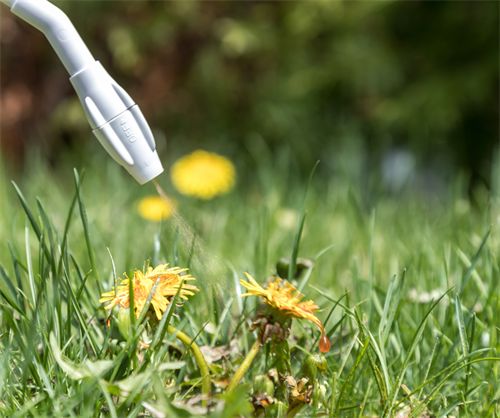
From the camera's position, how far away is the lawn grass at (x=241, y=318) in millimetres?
623

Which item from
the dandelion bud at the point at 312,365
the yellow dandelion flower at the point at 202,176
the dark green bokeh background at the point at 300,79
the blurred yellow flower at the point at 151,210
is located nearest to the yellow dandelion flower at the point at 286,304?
the dandelion bud at the point at 312,365

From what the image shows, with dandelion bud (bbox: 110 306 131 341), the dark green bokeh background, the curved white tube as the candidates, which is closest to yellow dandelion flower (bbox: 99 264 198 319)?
dandelion bud (bbox: 110 306 131 341)

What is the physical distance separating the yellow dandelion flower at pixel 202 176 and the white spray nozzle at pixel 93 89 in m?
1.31

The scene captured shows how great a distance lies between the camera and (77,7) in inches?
114

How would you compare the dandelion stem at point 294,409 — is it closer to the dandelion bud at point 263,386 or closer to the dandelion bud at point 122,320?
the dandelion bud at point 263,386

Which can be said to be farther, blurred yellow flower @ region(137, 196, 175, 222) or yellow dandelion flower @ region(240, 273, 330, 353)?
blurred yellow flower @ region(137, 196, 175, 222)

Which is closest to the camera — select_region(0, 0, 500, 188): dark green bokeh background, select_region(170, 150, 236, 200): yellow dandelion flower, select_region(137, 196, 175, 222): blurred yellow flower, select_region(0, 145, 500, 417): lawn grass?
select_region(0, 145, 500, 417): lawn grass

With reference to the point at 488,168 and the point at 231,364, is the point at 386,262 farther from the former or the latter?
the point at 488,168

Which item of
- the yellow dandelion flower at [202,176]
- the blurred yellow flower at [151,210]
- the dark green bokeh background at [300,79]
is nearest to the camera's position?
the blurred yellow flower at [151,210]

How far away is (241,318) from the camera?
82cm

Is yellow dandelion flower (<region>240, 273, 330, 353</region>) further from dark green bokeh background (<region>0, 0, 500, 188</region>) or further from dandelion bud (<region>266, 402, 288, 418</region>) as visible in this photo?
dark green bokeh background (<region>0, 0, 500, 188</region>)

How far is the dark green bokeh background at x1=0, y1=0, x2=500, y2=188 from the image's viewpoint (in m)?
2.67

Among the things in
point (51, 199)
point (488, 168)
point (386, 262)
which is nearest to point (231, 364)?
point (386, 262)

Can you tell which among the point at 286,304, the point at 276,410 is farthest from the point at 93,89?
the point at 276,410
